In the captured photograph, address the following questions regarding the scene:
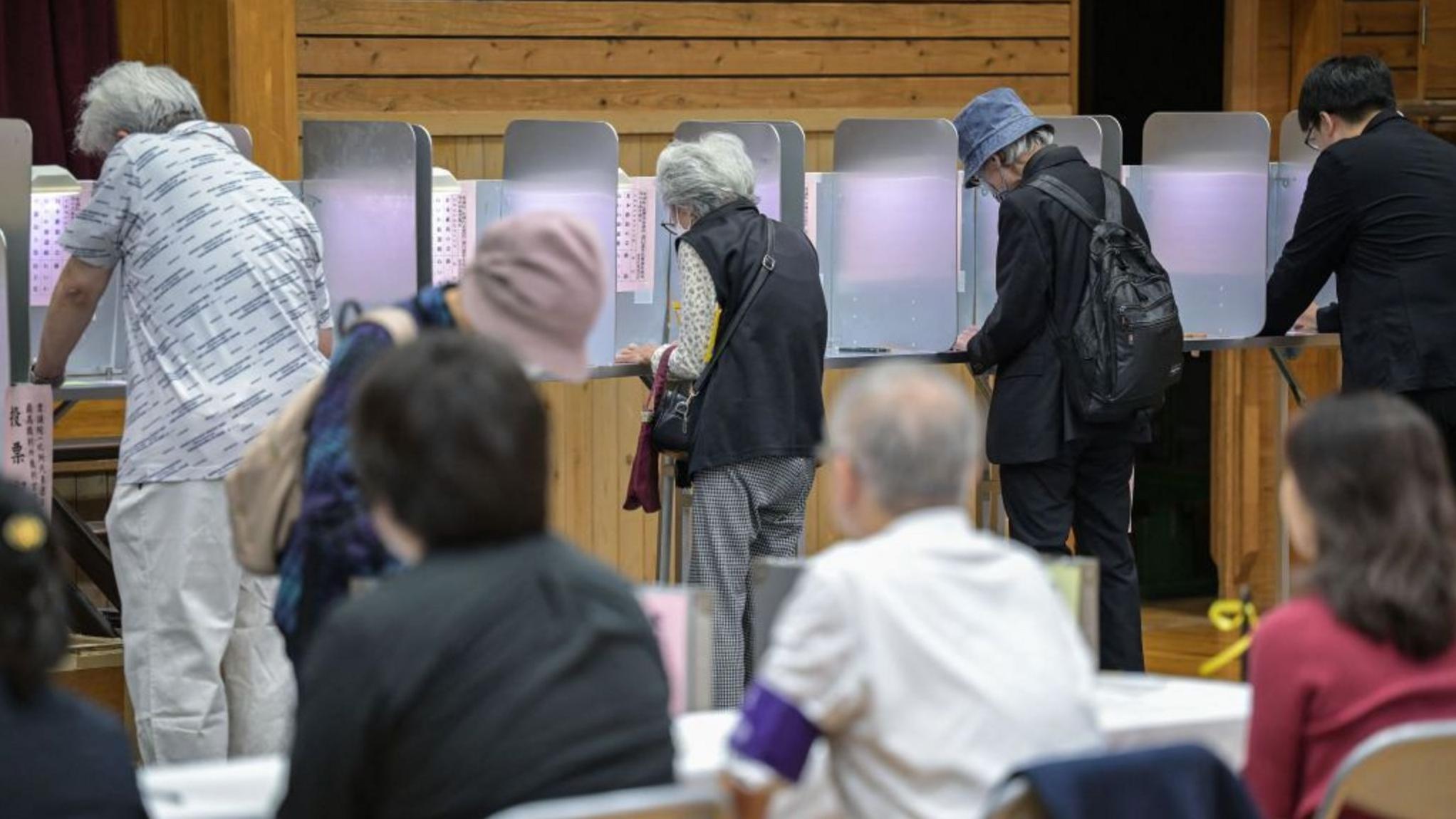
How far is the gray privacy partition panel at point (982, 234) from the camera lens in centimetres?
595

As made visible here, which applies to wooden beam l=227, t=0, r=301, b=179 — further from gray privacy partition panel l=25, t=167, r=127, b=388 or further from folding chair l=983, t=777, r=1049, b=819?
folding chair l=983, t=777, r=1049, b=819

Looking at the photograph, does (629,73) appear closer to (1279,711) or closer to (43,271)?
(43,271)

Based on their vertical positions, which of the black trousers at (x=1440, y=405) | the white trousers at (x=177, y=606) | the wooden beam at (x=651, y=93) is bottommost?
the white trousers at (x=177, y=606)

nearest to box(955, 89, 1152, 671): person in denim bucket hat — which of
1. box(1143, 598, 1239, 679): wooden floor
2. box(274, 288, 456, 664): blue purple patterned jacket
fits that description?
box(1143, 598, 1239, 679): wooden floor

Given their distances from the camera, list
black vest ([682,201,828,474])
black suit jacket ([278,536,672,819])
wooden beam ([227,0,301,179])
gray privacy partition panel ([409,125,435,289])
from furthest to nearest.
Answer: wooden beam ([227,0,301,179]) < gray privacy partition panel ([409,125,435,289]) < black vest ([682,201,828,474]) < black suit jacket ([278,536,672,819])

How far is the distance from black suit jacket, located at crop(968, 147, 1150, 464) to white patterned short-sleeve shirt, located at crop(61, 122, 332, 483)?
1.60 meters

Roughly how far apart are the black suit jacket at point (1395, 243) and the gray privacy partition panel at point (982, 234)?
86 centimetres

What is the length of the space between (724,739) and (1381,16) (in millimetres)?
5793

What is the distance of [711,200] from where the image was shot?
4793 mm

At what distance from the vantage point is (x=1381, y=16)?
767cm

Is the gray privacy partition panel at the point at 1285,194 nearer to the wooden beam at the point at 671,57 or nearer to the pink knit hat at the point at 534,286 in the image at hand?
the wooden beam at the point at 671,57

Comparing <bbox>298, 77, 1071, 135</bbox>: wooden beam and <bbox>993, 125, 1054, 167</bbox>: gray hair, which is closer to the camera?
<bbox>993, 125, 1054, 167</bbox>: gray hair

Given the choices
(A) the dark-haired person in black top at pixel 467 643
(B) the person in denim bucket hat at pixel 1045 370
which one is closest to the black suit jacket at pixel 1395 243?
(B) the person in denim bucket hat at pixel 1045 370

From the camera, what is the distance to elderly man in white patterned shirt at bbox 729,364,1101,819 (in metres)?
2.18
